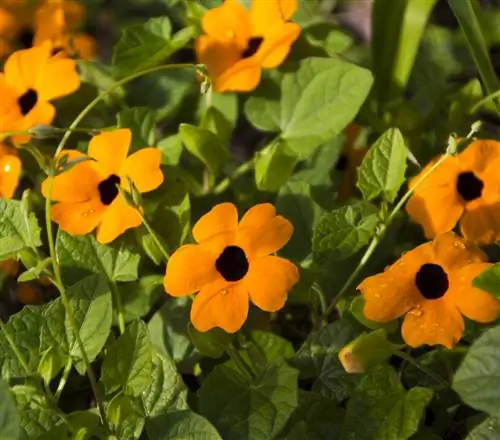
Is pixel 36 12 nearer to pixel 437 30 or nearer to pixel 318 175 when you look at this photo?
pixel 318 175

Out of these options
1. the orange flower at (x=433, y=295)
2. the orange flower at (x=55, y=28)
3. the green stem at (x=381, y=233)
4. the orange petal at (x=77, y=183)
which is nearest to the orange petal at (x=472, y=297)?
the orange flower at (x=433, y=295)

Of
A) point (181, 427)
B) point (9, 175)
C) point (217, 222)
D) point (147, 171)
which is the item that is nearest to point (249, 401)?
point (181, 427)

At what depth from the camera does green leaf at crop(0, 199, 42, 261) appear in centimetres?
105

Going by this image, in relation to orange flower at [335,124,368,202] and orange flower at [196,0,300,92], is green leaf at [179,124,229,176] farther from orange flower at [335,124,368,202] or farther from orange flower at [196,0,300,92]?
orange flower at [335,124,368,202]

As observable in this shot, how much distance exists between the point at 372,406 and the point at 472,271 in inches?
6.8

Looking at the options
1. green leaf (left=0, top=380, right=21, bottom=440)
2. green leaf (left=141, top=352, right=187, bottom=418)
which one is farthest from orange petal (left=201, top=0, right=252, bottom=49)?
green leaf (left=0, top=380, right=21, bottom=440)

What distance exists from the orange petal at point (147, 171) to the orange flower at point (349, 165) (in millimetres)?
349

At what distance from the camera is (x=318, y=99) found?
50.0 inches

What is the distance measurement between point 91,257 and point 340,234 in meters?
0.29

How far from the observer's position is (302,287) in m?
1.07

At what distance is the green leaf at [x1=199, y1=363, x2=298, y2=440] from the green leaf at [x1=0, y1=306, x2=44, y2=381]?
Result: 0.60 ft

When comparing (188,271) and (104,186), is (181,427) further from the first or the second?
(104,186)

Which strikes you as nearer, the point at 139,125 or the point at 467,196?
the point at 467,196

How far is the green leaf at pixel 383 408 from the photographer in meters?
0.95
